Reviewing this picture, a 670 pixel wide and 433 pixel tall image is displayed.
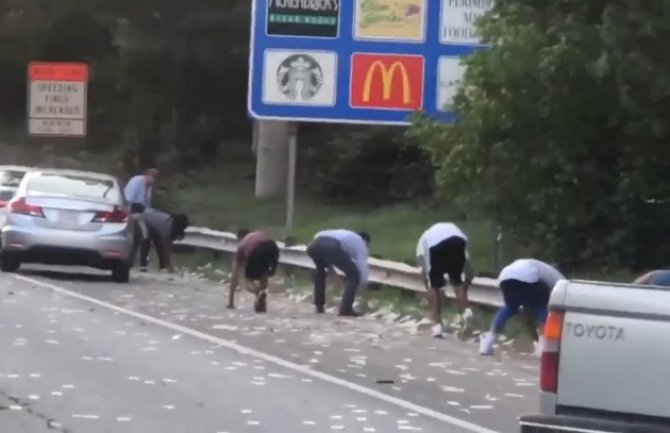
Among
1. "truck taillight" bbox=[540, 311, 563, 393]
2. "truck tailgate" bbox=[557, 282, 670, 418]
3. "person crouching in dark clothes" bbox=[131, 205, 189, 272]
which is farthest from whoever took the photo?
"person crouching in dark clothes" bbox=[131, 205, 189, 272]

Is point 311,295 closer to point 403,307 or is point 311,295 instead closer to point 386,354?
point 403,307

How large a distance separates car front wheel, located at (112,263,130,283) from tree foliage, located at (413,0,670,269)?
4873mm

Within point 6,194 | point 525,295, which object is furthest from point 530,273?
point 6,194

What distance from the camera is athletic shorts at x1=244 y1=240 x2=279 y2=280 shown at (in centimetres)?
2120

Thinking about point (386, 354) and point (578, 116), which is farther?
point (578, 116)

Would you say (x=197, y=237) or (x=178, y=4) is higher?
(x=178, y=4)

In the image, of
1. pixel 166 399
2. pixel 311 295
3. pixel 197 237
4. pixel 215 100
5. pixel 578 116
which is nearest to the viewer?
pixel 166 399

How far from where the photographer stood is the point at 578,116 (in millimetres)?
20969

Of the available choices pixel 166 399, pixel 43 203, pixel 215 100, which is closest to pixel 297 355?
pixel 166 399

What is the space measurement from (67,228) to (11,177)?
6.10m

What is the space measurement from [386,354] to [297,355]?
95 cm

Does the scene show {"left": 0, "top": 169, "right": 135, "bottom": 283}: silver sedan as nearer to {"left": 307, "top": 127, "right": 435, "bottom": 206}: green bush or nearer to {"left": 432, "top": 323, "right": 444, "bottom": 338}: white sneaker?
{"left": 432, "top": 323, "right": 444, "bottom": 338}: white sneaker

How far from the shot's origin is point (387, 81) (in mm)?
26203

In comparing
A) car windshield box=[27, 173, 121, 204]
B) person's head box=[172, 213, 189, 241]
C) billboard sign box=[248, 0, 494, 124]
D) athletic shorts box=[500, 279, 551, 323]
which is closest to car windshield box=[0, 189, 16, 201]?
person's head box=[172, 213, 189, 241]
